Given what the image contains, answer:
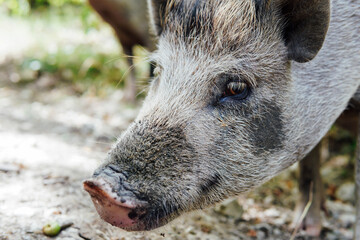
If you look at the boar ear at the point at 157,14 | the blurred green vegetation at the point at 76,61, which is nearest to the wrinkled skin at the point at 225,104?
the boar ear at the point at 157,14

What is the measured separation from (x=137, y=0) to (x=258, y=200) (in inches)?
130

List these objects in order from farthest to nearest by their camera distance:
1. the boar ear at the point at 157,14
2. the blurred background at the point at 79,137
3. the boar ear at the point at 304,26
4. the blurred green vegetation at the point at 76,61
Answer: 1. the blurred green vegetation at the point at 76,61
2. the boar ear at the point at 157,14
3. the blurred background at the point at 79,137
4. the boar ear at the point at 304,26

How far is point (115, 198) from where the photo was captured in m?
1.98

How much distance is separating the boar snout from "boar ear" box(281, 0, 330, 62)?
134 cm

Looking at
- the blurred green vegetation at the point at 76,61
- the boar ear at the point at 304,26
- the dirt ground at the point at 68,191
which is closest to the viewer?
the boar ear at the point at 304,26

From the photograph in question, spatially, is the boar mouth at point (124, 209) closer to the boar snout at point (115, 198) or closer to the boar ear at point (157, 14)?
the boar snout at point (115, 198)

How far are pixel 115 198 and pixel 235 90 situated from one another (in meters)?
1.00

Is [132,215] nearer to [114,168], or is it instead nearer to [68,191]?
[114,168]

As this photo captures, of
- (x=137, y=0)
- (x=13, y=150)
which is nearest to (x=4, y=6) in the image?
(x=137, y=0)

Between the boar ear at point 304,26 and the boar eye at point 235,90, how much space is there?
392 mm

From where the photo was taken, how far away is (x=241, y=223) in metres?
3.55

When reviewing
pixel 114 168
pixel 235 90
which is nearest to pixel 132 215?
pixel 114 168

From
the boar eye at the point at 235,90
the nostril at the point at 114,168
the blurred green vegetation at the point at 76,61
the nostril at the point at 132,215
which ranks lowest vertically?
the blurred green vegetation at the point at 76,61

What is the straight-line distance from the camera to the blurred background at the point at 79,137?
112 inches
